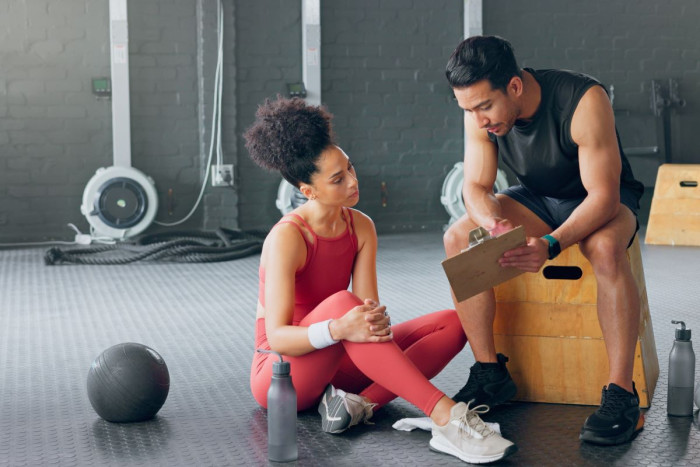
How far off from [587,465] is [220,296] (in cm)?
283

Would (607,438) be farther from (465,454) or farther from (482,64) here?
(482,64)

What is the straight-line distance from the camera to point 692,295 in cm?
457

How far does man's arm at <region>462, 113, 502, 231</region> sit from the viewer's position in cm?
268

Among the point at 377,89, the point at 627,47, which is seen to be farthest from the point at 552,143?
the point at 627,47

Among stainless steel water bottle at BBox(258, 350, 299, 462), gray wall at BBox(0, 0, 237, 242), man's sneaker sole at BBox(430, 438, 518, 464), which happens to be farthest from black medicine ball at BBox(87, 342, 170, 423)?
gray wall at BBox(0, 0, 237, 242)

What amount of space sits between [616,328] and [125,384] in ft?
4.44

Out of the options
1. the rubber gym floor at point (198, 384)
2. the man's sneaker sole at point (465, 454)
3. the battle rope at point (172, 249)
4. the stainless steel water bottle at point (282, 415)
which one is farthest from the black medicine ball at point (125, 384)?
the battle rope at point (172, 249)

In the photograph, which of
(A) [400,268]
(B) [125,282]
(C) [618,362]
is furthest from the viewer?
(A) [400,268]

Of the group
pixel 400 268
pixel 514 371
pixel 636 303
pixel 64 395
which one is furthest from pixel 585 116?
pixel 400 268

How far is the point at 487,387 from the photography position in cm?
263

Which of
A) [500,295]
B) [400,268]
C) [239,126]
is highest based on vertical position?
[239,126]

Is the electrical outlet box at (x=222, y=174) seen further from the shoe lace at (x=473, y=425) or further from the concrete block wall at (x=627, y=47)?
Result: the shoe lace at (x=473, y=425)

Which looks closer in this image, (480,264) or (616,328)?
(480,264)

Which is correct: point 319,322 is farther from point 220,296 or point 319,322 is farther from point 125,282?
point 125,282
